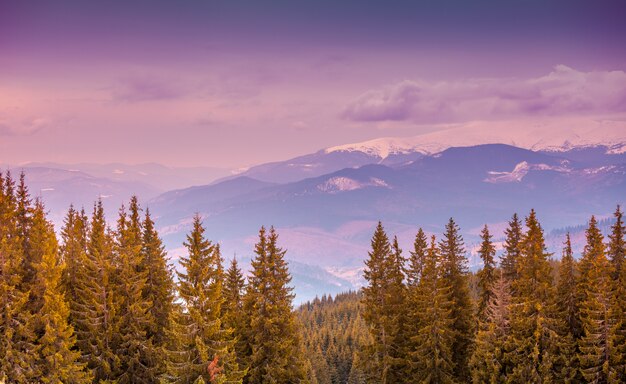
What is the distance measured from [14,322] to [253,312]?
1693cm

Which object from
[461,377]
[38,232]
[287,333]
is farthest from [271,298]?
[461,377]

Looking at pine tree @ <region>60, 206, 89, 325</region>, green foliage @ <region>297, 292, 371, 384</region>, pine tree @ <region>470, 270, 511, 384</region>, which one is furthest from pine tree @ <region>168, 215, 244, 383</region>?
green foliage @ <region>297, 292, 371, 384</region>

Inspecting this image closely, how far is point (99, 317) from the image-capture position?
42.3m

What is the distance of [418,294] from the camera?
52.2 meters

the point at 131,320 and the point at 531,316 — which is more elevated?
the point at 131,320

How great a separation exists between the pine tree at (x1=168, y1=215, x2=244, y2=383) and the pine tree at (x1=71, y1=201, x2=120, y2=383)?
5870mm

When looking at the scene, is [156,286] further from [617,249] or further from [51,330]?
[617,249]

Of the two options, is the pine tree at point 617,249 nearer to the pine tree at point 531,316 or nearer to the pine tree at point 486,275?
the pine tree at point 531,316

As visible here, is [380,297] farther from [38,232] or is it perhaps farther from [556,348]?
[38,232]

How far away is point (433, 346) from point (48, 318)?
31.7 metres

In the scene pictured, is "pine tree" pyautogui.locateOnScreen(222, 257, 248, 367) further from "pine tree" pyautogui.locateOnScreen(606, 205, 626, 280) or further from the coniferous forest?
"pine tree" pyautogui.locateOnScreen(606, 205, 626, 280)

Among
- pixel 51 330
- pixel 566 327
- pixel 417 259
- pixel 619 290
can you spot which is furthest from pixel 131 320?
pixel 619 290

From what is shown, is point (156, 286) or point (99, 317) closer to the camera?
point (99, 317)

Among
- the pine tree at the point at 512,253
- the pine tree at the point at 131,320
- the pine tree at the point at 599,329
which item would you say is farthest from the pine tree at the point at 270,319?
the pine tree at the point at 599,329
